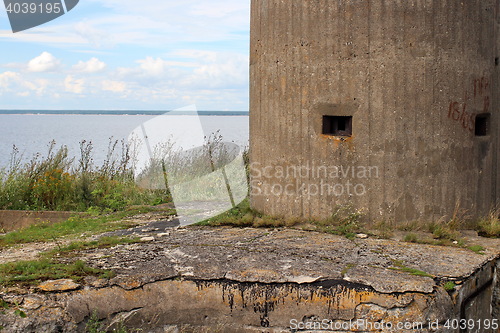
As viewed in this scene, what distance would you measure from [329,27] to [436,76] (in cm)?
114

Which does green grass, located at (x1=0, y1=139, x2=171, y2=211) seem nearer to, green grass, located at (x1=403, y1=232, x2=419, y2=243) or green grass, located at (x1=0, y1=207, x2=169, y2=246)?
green grass, located at (x1=0, y1=207, x2=169, y2=246)

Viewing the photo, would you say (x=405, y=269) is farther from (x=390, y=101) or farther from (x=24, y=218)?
(x=24, y=218)

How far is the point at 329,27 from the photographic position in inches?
204

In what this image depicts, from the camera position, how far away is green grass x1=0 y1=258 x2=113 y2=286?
12.1ft

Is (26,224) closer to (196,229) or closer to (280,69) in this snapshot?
(196,229)

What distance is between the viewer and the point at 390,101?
507 centimetres

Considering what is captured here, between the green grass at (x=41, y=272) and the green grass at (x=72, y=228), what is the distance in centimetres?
111

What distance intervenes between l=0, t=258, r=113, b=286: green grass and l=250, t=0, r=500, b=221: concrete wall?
236 centimetres

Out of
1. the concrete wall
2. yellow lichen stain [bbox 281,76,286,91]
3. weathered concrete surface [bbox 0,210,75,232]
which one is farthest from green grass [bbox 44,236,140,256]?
weathered concrete surface [bbox 0,210,75,232]

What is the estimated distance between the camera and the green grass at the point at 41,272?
368cm

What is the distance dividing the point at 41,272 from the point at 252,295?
5.08 ft

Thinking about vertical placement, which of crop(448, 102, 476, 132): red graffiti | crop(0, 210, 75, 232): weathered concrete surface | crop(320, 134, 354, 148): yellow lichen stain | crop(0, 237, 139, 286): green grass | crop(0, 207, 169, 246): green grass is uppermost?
crop(448, 102, 476, 132): red graffiti

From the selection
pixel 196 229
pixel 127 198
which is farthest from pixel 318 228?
pixel 127 198

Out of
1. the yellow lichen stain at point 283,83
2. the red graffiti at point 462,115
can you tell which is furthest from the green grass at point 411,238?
the yellow lichen stain at point 283,83
